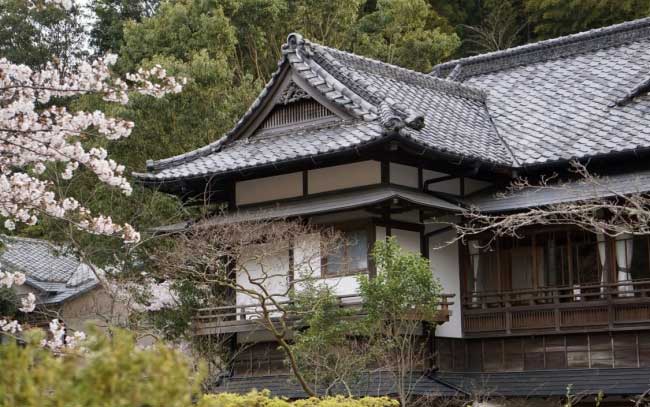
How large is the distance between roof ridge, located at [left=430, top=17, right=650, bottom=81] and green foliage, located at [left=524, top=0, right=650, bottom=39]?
31.3 ft

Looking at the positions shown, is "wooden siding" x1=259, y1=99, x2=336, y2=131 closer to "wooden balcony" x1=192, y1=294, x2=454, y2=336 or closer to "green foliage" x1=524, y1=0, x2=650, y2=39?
"wooden balcony" x1=192, y1=294, x2=454, y2=336

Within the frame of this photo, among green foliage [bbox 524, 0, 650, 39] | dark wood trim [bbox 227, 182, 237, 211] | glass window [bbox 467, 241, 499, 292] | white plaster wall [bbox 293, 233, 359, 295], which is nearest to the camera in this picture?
white plaster wall [bbox 293, 233, 359, 295]

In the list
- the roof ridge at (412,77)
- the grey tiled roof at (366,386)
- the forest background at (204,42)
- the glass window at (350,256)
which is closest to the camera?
the grey tiled roof at (366,386)

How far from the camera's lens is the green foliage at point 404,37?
29.8 m

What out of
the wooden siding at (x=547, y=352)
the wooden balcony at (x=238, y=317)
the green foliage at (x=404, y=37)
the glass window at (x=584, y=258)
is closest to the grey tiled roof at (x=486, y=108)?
the glass window at (x=584, y=258)

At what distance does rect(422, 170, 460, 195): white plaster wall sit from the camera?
16984 millimetres

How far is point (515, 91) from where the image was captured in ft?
67.2

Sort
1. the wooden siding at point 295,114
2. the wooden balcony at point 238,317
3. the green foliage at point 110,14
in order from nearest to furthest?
Answer: the wooden balcony at point 238,317, the wooden siding at point 295,114, the green foliage at point 110,14

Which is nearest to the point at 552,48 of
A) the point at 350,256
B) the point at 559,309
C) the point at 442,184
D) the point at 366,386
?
the point at 442,184

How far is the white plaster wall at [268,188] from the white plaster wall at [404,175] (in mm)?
1675

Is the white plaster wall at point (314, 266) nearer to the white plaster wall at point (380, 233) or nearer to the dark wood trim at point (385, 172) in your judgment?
the white plaster wall at point (380, 233)

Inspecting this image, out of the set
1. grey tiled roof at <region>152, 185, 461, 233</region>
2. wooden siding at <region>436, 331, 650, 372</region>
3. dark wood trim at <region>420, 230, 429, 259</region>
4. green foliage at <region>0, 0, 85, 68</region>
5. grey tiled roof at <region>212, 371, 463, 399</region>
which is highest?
green foliage at <region>0, 0, 85, 68</region>

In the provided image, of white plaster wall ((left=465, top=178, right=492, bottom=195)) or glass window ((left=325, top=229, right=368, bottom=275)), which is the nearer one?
glass window ((left=325, top=229, right=368, bottom=275))

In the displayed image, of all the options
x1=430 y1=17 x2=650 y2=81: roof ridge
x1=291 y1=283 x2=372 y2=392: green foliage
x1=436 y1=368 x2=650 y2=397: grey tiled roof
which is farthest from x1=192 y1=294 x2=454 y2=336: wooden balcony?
x1=430 y1=17 x2=650 y2=81: roof ridge
